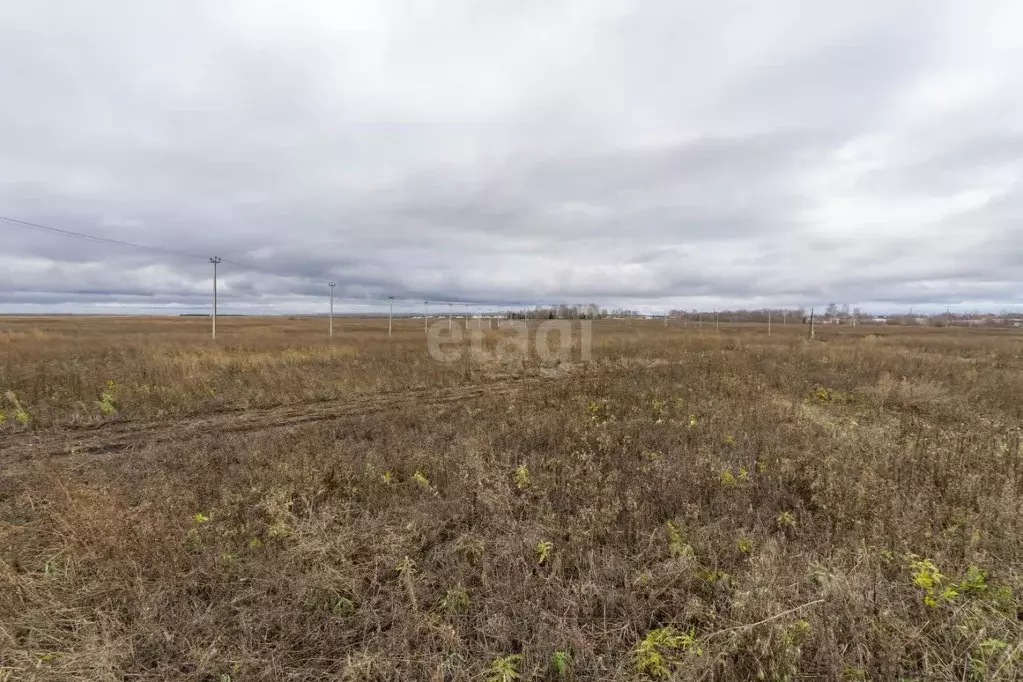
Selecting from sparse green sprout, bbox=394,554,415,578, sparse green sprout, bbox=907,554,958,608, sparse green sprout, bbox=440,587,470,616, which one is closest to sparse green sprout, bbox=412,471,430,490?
sparse green sprout, bbox=394,554,415,578

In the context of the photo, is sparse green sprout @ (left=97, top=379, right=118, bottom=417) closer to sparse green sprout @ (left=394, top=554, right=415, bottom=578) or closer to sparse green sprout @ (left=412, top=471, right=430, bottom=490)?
sparse green sprout @ (left=412, top=471, right=430, bottom=490)

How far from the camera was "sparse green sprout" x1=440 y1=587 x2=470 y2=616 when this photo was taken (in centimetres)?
360

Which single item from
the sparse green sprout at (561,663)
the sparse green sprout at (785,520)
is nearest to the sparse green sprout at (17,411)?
the sparse green sprout at (561,663)

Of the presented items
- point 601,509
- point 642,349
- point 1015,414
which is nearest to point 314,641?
point 601,509

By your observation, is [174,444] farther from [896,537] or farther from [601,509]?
[896,537]

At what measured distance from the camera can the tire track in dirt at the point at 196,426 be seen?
25.4ft

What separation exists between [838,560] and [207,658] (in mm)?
5263

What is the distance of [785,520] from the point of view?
4.83m

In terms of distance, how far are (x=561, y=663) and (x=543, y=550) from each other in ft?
4.32

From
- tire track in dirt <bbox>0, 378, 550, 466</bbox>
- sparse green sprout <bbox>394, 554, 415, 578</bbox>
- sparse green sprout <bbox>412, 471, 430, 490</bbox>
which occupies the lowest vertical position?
tire track in dirt <bbox>0, 378, 550, 466</bbox>

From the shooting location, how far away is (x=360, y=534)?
467cm

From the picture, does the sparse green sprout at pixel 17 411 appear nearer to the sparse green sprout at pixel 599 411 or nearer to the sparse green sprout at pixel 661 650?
the sparse green sprout at pixel 599 411

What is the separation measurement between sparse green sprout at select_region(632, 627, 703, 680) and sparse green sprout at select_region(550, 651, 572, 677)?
1.51 feet

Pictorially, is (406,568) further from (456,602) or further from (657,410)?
(657,410)
